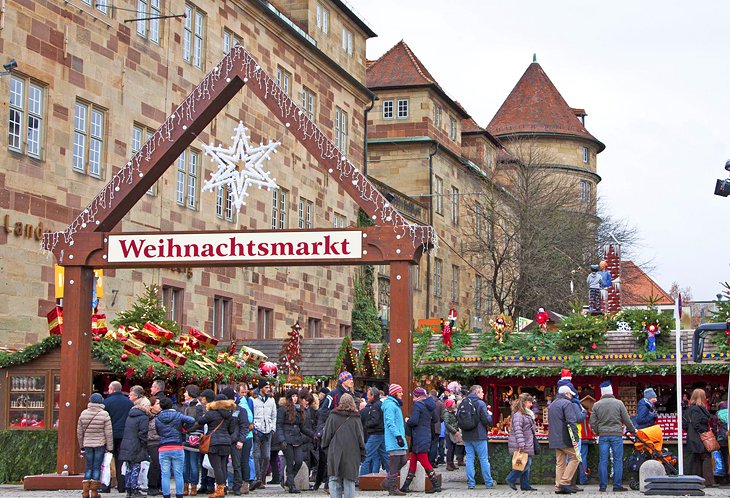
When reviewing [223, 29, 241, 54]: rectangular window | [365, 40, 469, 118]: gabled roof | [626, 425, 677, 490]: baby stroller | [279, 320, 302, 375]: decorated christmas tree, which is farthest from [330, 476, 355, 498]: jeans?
[365, 40, 469, 118]: gabled roof

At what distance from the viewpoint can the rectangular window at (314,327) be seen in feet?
146

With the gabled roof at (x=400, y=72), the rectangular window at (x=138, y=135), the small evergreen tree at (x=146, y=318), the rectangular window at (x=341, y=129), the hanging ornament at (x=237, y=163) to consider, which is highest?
the gabled roof at (x=400, y=72)

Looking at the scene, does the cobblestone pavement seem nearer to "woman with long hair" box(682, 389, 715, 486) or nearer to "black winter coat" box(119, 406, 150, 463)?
"woman with long hair" box(682, 389, 715, 486)

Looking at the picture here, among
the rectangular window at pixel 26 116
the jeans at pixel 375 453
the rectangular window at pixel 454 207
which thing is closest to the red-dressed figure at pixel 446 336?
the jeans at pixel 375 453

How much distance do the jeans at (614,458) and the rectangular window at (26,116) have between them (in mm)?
14230

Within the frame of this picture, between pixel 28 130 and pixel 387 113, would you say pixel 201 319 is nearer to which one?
pixel 28 130

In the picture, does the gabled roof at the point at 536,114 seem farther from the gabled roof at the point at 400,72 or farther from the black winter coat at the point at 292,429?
the black winter coat at the point at 292,429

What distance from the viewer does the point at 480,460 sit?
20938 millimetres

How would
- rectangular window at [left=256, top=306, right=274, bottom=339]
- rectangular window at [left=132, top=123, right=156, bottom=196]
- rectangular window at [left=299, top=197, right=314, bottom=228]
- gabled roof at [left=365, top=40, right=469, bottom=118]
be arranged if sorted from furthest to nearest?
1. gabled roof at [left=365, top=40, right=469, bottom=118]
2. rectangular window at [left=299, top=197, right=314, bottom=228]
3. rectangular window at [left=256, top=306, right=274, bottom=339]
4. rectangular window at [left=132, top=123, right=156, bottom=196]

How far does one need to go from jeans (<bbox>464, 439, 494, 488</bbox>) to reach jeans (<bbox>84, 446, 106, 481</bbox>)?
19.8ft

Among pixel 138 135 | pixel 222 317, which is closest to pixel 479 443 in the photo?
pixel 138 135

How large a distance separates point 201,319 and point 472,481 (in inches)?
658

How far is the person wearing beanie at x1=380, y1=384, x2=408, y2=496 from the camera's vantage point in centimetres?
1819

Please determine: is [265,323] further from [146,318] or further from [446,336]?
[146,318]
